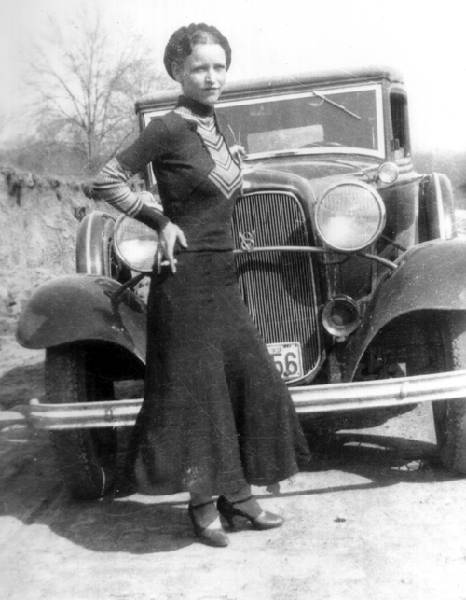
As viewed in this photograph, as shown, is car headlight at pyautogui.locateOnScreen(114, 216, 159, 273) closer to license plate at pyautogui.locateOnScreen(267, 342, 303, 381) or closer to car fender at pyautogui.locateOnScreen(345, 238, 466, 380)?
license plate at pyautogui.locateOnScreen(267, 342, 303, 381)

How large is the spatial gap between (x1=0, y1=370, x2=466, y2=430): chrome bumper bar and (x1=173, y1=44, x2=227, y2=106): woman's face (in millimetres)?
1131

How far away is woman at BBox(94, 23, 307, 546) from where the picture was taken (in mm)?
2549

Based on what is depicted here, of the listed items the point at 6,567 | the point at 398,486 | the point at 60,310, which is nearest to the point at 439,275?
the point at 398,486

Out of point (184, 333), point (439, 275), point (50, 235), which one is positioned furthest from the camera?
point (50, 235)

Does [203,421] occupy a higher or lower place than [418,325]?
lower

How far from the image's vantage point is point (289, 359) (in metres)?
3.39

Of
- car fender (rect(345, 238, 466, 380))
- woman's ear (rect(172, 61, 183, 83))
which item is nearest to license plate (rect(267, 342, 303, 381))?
car fender (rect(345, 238, 466, 380))

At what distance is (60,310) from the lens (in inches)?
125

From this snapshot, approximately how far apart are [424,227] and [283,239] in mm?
1516

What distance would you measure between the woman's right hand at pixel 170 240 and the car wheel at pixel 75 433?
33.6 inches

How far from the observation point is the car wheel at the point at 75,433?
319 centimetres

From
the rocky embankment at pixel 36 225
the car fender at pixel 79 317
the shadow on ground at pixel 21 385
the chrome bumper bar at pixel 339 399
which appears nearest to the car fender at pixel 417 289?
the chrome bumper bar at pixel 339 399

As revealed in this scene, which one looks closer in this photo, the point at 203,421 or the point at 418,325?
the point at 203,421

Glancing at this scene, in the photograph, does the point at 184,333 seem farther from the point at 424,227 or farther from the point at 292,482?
the point at 424,227
